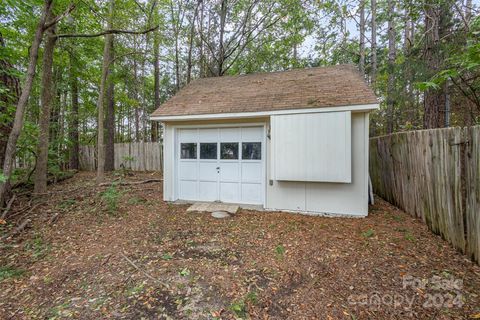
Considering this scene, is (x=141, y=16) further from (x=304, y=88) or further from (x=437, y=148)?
(x=437, y=148)

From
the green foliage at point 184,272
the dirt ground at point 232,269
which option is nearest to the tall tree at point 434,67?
the dirt ground at point 232,269

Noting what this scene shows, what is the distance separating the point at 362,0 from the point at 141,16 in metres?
9.60

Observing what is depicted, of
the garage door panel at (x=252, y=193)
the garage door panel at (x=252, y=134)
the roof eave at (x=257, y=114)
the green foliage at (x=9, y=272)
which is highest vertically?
the roof eave at (x=257, y=114)

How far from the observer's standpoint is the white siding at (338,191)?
5086mm

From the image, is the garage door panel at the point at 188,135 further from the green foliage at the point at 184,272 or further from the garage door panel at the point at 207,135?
the green foliage at the point at 184,272

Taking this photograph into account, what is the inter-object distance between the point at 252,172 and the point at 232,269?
320cm

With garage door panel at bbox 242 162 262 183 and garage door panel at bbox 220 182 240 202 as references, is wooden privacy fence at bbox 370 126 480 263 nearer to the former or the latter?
garage door panel at bbox 242 162 262 183

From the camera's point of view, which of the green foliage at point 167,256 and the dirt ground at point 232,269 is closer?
the dirt ground at point 232,269

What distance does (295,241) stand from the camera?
4.00 meters

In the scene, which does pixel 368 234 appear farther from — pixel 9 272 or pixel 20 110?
pixel 20 110

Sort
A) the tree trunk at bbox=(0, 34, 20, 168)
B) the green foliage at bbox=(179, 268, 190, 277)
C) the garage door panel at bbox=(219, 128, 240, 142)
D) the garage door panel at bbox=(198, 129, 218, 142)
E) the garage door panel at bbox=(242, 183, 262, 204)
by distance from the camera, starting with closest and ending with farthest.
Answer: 1. the green foliage at bbox=(179, 268, 190, 277)
2. the tree trunk at bbox=(0, 34, 20, 168)
3. the garage door panel at bbox=(242, 183, 262, 204)
4. the garage door panel at bbox=(219, 128, 240, 142)
5. the garage door panel at bbox=(198, 129, 218, 142)

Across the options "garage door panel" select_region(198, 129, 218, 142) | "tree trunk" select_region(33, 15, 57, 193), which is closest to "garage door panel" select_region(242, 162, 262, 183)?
"garage door panel" select_region(198, 129, 218, 142)

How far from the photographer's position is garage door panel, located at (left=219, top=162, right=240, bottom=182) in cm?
627

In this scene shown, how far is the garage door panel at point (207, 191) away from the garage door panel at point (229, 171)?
14.6 inches
